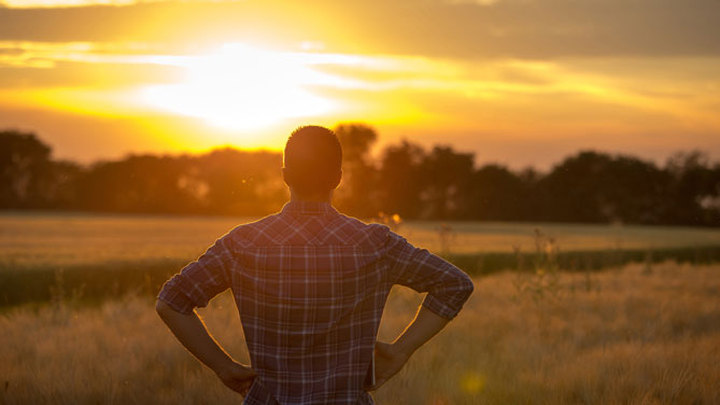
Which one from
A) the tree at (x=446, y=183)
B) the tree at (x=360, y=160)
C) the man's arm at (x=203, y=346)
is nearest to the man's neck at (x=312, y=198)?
the man's arm at (x=203, y=346)

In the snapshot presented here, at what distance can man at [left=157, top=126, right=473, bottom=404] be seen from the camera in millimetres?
2512

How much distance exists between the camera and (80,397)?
5004 millimetres

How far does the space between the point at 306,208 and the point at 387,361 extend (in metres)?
0.76

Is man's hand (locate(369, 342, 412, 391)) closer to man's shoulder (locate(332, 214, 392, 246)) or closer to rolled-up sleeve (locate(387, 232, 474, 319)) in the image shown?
rolled-up sleeve (locate(387, 232, 474, 319))

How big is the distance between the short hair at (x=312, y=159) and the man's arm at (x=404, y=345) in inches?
28.0

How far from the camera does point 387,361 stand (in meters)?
2.79

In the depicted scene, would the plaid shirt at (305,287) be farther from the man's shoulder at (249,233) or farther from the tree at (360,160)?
the tree at (360,160)

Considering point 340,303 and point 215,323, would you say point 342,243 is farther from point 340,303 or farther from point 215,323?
point 215,323

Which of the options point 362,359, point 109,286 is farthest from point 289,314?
point 109,286

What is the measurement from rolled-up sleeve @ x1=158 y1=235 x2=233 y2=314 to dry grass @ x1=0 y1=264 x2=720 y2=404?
2.69 meters

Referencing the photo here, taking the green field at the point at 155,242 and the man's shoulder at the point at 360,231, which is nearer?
the man's shoulder at the point at 360,231

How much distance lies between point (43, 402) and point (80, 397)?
0.25 metres

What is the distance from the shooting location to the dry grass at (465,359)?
515cm

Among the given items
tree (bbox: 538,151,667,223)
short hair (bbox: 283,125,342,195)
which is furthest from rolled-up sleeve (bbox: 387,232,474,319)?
tree (bbox: 538,151,667,223)
